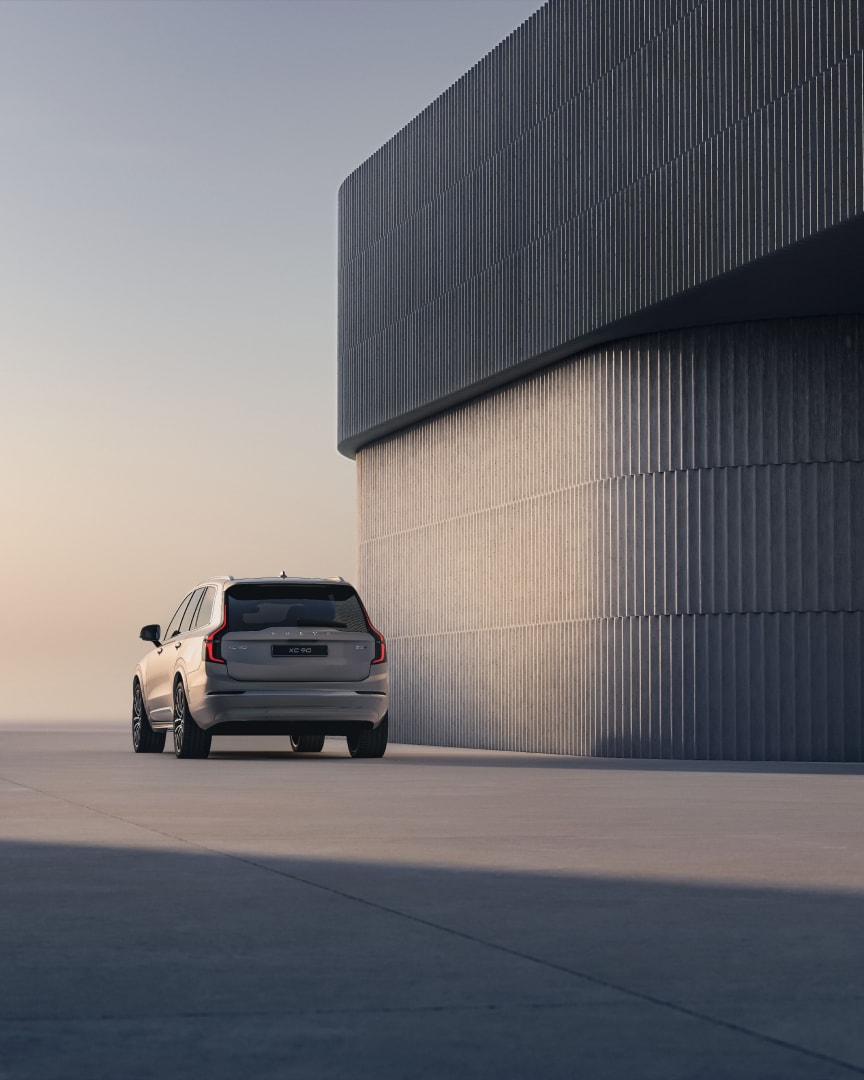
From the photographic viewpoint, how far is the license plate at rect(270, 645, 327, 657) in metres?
19.2

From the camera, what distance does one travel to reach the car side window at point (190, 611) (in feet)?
68.8

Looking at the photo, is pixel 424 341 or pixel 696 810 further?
pixel 424 341

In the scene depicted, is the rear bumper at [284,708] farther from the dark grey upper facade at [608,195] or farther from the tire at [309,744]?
the dark grey upper facade at [608,195]

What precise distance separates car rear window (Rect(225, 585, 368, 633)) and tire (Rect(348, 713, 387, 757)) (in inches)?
48.7

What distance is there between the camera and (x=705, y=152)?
72.2 ft

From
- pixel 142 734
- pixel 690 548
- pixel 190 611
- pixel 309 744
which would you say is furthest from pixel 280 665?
pixel 690 548

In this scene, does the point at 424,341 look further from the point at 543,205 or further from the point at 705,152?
the point at 705,152

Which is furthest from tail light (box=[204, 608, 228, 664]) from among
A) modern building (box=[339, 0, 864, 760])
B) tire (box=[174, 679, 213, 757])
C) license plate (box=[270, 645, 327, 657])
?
modern building (box=[339, 0, 864, 760])

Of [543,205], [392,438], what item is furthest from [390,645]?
[543,205]

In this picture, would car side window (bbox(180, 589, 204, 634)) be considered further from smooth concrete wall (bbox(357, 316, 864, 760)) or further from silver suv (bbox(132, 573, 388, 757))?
smooth concrete wall (bbox(357, 316, 864, 760))

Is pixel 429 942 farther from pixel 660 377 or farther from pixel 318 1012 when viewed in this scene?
pixel 660 377

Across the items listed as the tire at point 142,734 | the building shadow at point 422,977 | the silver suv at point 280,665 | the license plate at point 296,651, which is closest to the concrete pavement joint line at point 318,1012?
the building shadow at point 422,977

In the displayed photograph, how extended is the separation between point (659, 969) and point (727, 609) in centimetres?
1822

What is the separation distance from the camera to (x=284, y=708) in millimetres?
19109
